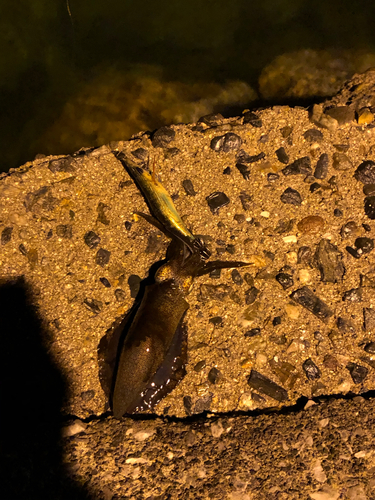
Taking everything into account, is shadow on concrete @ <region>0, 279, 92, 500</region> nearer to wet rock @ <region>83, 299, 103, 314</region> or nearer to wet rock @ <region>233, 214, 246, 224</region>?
wet rock @ <region>83, 299, 103, 314</region>

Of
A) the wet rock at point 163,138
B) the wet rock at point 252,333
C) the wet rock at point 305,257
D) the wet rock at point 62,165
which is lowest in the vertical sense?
the wet rock at point 252,333

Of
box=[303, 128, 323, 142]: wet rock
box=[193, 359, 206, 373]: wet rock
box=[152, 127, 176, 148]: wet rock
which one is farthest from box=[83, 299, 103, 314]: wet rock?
box=[303, 128, 323, 142]: wet rock

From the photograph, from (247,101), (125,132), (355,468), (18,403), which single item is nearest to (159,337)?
(18,403)

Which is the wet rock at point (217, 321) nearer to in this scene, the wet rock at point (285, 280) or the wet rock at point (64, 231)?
the wet rock at point (285, 280)

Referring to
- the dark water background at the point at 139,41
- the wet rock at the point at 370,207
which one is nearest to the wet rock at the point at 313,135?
the wet rock at the point at 370,207

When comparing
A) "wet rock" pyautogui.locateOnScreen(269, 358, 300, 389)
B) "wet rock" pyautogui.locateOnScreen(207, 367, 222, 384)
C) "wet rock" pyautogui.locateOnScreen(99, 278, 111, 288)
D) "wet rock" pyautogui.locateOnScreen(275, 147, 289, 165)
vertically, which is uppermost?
"wet rock" pyautogui.locateOnScreen(275, 147, 289, 165)

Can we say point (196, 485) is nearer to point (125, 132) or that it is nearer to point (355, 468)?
point (355, 468)
